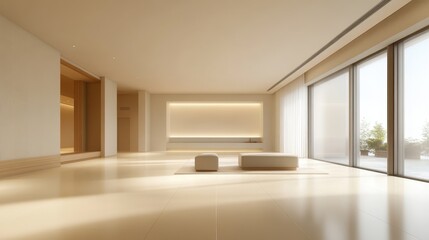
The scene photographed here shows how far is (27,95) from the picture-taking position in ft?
25.6

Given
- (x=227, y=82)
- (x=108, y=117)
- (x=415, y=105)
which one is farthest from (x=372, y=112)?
(x=108, y=117)

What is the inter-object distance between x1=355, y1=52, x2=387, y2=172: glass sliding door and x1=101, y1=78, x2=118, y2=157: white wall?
995 centimetres

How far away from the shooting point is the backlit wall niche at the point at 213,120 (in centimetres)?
1933

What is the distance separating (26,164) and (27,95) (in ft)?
5.59

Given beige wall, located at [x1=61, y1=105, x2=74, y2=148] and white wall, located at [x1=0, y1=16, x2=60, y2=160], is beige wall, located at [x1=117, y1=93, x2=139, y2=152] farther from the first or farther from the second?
white wall, located at [x1=0, y1=16, x2=60, y2=160]

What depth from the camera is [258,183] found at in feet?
18.8

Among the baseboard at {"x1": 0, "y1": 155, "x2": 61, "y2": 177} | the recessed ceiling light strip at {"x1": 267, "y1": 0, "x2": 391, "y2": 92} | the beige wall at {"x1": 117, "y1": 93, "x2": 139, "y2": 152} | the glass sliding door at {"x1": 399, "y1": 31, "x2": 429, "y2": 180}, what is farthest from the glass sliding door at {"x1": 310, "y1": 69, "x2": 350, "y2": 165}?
the beige wall at {"x1": 117, "y1": 93, "x2": 139, "y2": 152}

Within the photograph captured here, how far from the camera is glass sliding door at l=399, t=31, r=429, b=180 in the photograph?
6.21 meters

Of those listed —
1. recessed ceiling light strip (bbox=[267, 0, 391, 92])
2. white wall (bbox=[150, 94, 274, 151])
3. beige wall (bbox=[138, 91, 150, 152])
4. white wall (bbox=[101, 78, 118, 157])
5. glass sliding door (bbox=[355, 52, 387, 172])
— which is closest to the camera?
recessed ceiling light strip (bbox=[267, 0, 391, 92])

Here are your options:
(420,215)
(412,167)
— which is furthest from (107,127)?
(420,215)

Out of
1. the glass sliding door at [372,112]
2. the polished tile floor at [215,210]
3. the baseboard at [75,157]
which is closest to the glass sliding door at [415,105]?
the polished tile floor at [215,210]

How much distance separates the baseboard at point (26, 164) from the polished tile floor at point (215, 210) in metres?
1.46

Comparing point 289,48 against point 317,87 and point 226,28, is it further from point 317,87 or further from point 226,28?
point 317,87

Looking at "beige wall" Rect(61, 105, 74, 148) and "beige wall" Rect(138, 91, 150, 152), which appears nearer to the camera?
"beige wall" Rect(138, 91, 150, 152)
